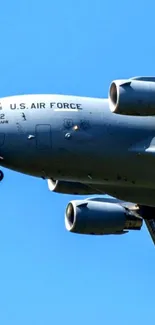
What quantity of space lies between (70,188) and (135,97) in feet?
28.7

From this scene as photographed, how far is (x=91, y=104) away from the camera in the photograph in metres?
54.8

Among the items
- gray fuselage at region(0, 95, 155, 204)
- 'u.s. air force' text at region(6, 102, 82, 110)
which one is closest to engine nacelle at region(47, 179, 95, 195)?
gray fuselage at region(0, 95, 155, 204)

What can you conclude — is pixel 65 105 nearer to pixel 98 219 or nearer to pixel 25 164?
pixel 25 164

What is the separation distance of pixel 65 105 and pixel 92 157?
2191mm

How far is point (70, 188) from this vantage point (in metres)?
59.4

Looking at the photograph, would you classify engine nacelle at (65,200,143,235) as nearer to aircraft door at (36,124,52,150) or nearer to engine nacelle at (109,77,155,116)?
aircraft door at (36,124,52,150)

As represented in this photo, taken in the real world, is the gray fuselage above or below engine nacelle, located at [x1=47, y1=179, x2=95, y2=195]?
above

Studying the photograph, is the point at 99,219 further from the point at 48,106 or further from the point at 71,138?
the point at 48,106

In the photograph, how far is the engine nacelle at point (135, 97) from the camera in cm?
5150

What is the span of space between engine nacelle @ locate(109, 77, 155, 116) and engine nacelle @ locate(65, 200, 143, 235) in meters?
8.67

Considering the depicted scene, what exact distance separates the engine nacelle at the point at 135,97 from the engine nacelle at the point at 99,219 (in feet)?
28.4

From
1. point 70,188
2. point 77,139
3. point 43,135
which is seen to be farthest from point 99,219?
point 43,135

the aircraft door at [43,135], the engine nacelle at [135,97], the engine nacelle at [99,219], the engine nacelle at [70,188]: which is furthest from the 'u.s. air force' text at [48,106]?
the engine nacelle at [99,219]

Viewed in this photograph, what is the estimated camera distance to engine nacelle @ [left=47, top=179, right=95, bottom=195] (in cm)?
5931
